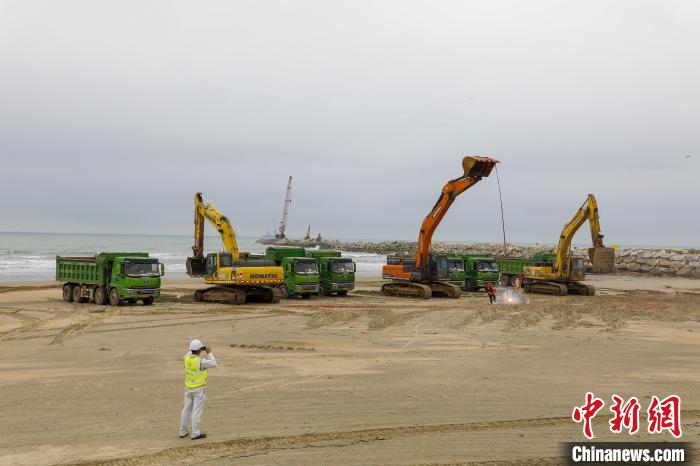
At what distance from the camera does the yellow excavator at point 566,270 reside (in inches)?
1534

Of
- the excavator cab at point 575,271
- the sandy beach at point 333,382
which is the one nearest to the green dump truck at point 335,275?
the sandy beach at point 333,382

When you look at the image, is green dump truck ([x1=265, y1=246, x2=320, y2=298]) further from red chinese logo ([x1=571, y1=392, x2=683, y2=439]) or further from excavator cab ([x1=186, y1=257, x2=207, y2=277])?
red chinese logo ([x1=571, y1=392, x2=683, y2=439])

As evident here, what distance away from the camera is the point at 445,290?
1501 inches

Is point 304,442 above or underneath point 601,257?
underneath

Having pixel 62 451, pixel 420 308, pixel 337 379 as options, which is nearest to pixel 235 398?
pixel 337 379

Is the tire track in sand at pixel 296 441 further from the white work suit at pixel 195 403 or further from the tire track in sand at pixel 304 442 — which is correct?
the white work suit at pixel 195 403

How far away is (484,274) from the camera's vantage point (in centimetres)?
4459

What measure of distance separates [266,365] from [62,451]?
23.9 feet

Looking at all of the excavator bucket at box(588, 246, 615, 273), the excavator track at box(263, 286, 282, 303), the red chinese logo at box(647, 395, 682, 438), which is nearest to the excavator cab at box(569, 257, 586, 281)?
the excavator bucket at box(588, 246, 615, 273)

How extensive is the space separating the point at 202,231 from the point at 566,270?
23758mm

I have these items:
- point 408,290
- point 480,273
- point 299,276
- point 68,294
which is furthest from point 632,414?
point 480,273

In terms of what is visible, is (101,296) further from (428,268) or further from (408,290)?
(428,268)

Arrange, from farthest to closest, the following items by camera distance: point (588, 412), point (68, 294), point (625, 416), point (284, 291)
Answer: point (284, 291) < point (68, 294) < point (588, 412) < point (625, 416)

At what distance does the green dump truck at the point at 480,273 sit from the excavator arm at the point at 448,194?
6.88m
